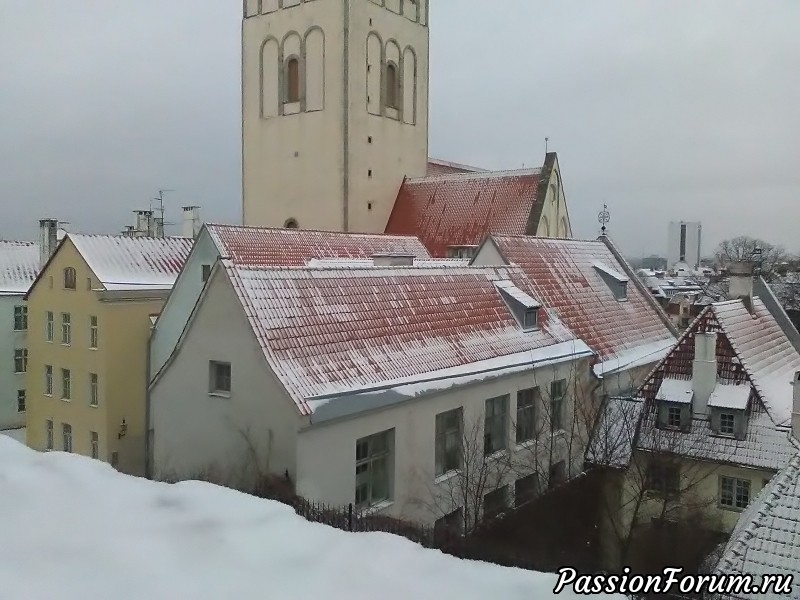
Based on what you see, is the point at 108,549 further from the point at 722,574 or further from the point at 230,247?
the point at 230,247

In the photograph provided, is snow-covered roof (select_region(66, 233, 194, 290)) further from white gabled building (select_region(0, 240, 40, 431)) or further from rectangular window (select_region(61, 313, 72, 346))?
white gabled building (select_region(0, 240, 40, 431))

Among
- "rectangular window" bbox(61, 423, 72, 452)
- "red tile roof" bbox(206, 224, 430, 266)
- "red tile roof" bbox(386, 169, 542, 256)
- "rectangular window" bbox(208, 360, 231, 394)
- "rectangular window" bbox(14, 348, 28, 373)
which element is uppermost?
"red tile roof" bbox(386, 169, 542, 256)

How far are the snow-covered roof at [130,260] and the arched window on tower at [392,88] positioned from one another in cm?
1323

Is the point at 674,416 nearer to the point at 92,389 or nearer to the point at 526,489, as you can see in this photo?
the point at 526,489

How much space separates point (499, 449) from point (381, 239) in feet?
39.1

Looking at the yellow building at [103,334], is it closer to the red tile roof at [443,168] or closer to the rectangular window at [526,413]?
the rectangular window at [526,413]

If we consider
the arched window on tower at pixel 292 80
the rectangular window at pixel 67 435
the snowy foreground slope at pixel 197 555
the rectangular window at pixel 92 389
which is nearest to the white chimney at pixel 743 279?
the snowy foreground slope at pixel 197 555

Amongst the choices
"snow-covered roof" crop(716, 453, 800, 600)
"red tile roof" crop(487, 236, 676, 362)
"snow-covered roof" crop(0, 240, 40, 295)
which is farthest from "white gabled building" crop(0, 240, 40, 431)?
"snow-covered roof" crop(716, 453, 800, 600)

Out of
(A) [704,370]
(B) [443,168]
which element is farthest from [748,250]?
(A) [704,370]

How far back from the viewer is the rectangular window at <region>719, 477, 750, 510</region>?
1573cm

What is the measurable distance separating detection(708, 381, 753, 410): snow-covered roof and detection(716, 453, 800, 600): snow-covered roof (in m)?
6.12

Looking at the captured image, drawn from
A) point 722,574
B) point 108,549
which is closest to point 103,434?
point 722,574

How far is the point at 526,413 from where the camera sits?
54.9 feet

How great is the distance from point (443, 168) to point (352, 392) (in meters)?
27.1
